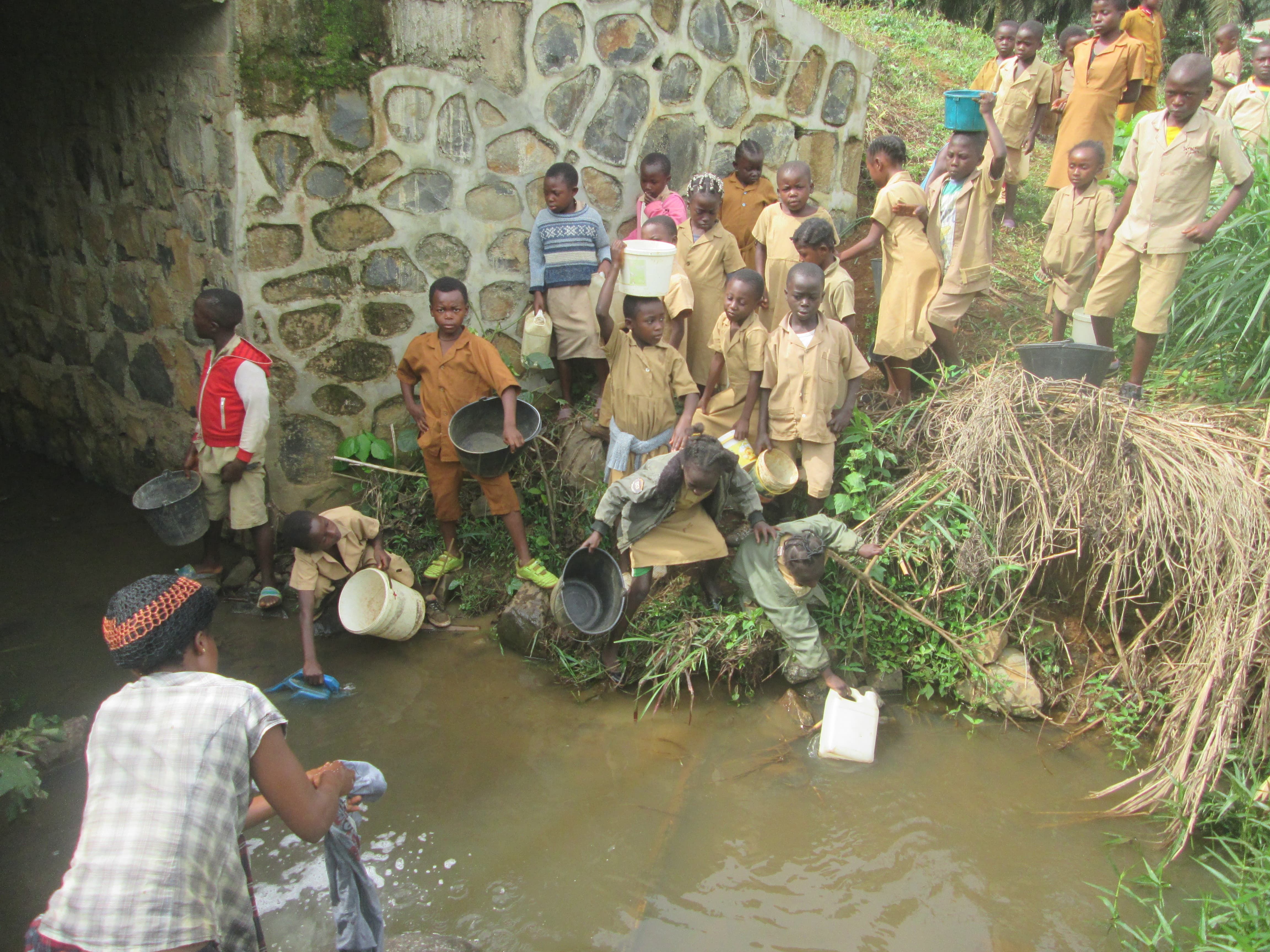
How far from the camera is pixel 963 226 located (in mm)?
5027

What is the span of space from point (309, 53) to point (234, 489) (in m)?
2.21

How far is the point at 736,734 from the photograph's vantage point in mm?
3932

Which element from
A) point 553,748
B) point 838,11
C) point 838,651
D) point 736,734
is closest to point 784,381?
point 838,651

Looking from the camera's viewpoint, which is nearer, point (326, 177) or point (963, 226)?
point (326, 177)

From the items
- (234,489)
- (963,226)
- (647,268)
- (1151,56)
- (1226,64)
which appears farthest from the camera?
(1226,64)

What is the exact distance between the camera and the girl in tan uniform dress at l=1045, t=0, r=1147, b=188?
6477 mm

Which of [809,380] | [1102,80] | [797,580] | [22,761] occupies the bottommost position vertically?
[22,761]

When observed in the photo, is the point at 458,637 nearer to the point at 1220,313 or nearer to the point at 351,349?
the point at 351,349

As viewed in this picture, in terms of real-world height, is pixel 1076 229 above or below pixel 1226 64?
below

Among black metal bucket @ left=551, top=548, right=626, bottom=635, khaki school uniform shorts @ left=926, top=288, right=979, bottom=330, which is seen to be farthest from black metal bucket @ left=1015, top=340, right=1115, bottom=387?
black metal bucket @ left=551, top=548, right=626, bottom=635

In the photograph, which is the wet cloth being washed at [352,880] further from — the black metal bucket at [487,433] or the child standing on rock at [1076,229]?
the child standing on rock at [1076,229]

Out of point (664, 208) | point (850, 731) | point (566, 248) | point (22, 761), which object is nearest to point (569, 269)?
point (566, 248)

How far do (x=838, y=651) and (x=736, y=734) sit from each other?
74 centimetres

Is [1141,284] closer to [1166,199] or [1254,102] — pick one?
[1166,199]
